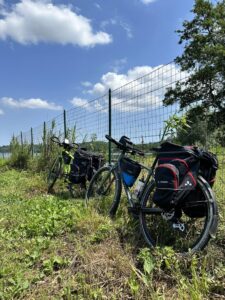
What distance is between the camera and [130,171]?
3.93 meters

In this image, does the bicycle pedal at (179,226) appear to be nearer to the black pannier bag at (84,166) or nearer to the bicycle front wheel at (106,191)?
the bicycle front wheel at (106,191)

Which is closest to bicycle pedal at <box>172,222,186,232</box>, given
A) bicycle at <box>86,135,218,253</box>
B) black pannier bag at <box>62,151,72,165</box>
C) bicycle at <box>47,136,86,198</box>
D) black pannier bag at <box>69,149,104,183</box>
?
bicycle at <box>86,135,218,253</box>

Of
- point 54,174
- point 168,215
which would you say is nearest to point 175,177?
point 168,215

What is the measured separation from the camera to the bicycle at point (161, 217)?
9.00ft

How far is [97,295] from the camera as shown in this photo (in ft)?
7.73

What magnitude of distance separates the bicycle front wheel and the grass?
0.80ft

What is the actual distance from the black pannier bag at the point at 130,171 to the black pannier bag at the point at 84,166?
170cm

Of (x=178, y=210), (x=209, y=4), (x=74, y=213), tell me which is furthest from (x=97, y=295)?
(x=209, y=4)

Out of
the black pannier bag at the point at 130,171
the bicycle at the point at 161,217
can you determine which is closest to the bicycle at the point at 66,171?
the bicycle at the point at 161,217

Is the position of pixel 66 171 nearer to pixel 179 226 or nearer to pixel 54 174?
pixel 54 174

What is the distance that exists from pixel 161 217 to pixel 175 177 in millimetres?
704

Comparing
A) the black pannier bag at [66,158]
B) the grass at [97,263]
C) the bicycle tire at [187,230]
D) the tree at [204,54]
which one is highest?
the tree at [204,54]

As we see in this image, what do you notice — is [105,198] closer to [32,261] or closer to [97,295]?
[32,261]

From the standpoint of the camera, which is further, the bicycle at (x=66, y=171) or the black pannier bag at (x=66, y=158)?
the black pannier bag at (x=66, y=158)
